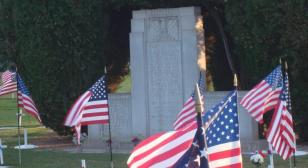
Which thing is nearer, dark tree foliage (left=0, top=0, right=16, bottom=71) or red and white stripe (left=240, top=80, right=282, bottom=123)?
red and white stripe (left=240, top=80, right=282, bottom=123)

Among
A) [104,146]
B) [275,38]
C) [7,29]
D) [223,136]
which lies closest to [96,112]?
[104,146]

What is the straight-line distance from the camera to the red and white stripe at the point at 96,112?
14.3 m

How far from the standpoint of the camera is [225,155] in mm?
7984

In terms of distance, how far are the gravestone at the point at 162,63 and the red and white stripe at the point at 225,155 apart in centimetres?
1078

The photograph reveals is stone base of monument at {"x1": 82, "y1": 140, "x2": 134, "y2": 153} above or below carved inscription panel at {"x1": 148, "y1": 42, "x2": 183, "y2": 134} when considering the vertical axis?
below

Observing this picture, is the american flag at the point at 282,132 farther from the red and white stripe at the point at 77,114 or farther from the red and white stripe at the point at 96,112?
the red and white stripe at the point at 77,114

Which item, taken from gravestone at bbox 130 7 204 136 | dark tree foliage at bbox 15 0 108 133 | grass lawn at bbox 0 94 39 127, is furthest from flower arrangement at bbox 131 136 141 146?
grass lawn at bbox 0 94 39 127

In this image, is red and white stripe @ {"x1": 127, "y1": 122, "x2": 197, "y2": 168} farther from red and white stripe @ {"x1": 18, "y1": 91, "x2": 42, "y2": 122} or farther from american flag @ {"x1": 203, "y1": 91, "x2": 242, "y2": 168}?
red and white stripe @ {"x1": 18, "y1": 91, "x2": 42, "y2": 122}

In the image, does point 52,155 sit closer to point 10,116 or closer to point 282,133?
point 282,133

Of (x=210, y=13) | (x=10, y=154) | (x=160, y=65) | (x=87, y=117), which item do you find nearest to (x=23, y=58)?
(x=10, y=154)

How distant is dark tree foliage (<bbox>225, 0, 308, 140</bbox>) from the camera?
17156 mm

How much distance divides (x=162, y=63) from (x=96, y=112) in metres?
5.07

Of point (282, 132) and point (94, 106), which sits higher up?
point (94, 106)

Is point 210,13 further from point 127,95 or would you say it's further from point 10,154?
→ point 10,154
